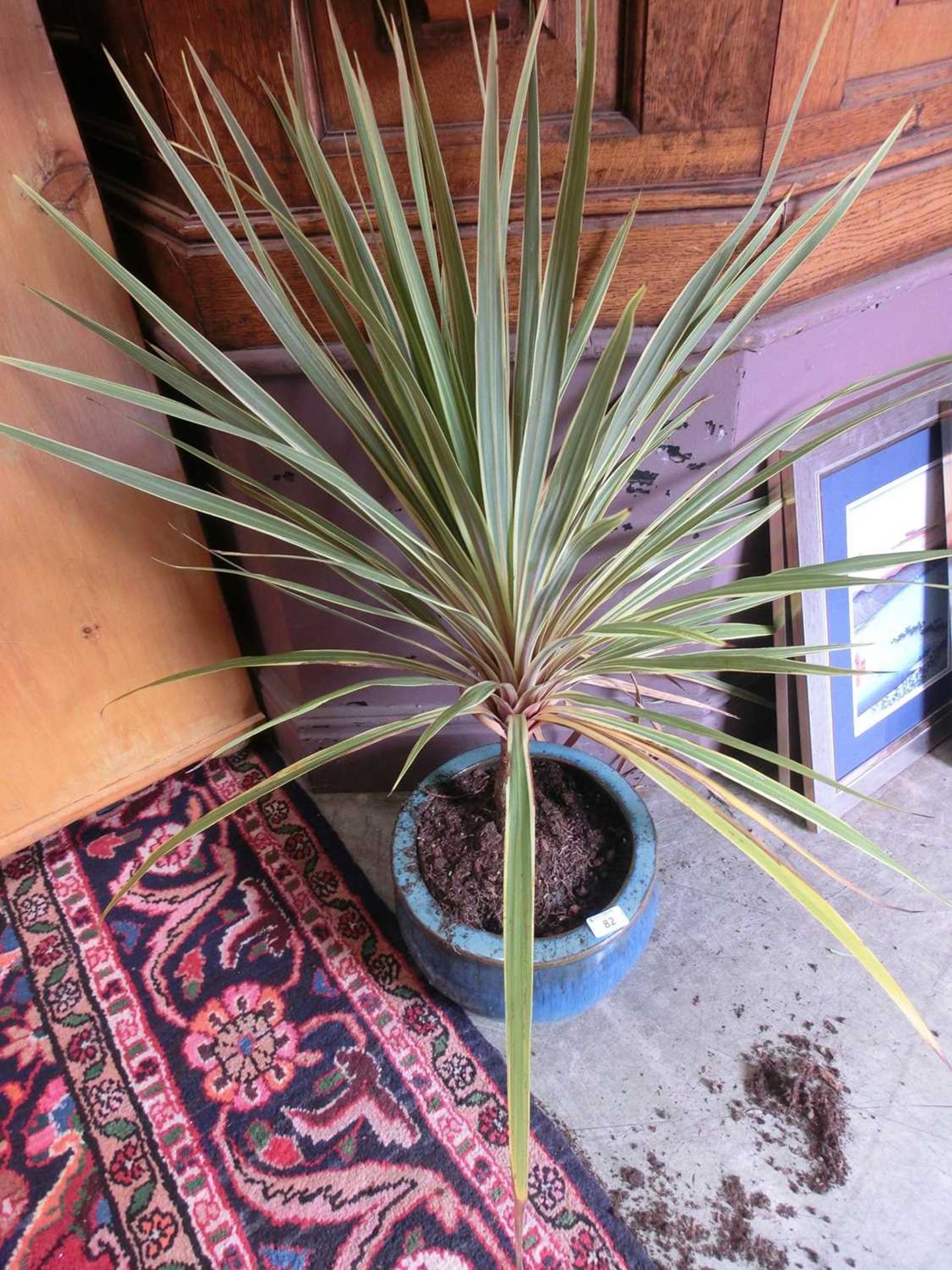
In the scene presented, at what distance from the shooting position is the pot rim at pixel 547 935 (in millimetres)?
1035

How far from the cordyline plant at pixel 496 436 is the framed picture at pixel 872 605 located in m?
0.32

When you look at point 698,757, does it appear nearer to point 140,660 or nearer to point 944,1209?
point 944,1209

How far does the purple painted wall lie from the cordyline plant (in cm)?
16

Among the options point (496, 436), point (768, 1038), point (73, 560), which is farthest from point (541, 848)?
point (73, 560)

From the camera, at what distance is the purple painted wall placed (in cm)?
119

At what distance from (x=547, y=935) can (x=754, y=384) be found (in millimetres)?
843

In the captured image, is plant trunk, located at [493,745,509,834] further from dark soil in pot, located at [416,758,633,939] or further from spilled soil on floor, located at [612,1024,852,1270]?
spilled soil on floor, located at [612,1024,852,1270]

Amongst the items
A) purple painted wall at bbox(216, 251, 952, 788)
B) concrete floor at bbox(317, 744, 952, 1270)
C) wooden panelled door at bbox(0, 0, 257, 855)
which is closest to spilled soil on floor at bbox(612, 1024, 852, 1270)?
concrete floor at bbox(317, 744, 952, 1270)

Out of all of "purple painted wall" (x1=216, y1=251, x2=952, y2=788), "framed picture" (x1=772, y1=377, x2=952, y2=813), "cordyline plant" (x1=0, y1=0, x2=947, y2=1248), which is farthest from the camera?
"framed picture" (x1=772, y1=377, x2=952, y2=813)

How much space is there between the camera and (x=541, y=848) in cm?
113

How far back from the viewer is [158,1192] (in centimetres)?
106

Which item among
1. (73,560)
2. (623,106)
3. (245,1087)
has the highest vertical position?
(623,106)

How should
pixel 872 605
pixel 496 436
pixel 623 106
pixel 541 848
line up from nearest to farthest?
pixel 496 436
pixel 623 106
pixel 541 848
pixel 872 605

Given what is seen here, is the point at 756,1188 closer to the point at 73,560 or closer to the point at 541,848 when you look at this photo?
the point at 541,848
